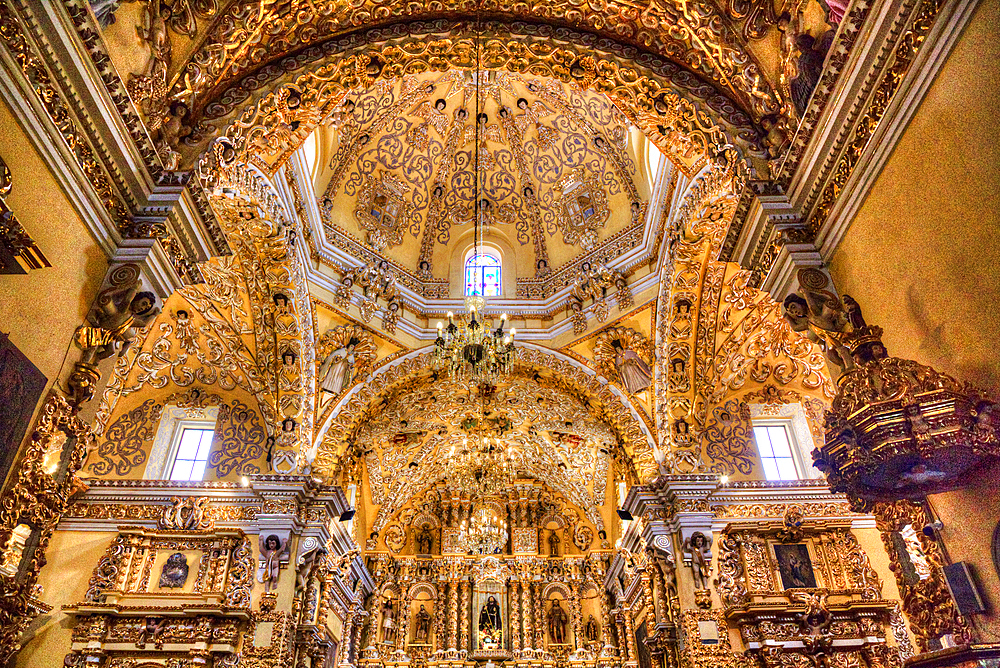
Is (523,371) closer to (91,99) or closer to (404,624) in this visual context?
(404,624)

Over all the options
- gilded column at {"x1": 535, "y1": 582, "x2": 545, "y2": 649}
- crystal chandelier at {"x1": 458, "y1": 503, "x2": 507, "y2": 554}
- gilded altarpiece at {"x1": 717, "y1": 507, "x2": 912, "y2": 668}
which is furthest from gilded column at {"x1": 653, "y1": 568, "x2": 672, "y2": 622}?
gilded column at {"x1": 535, "y1": 582, "x2": 545, "y2": 649}

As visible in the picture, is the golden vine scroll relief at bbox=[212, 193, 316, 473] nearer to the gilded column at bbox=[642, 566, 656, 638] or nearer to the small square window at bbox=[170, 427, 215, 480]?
the small square window at bbox=[170, 427, 215, 480]

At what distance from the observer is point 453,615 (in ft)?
61.2

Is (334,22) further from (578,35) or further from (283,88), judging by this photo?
(578,35)

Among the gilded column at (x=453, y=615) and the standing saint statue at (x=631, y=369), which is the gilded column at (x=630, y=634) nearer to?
the gilded column at (x=453, y=615)

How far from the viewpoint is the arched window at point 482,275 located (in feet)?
49.2

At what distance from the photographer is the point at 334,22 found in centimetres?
A: 781

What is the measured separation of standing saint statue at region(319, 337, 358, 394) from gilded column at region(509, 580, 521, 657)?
31.2 ft

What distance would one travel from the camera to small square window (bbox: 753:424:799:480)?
1237 centimetres

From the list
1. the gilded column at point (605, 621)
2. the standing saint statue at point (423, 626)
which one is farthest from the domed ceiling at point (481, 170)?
the standing saint statue at point (423, 626)

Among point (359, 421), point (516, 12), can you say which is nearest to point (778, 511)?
point (359, 421)

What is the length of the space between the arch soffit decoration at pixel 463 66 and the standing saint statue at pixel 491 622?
593 inches

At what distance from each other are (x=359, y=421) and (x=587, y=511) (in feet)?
28.0

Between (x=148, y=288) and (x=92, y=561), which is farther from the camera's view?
(x=92, y=561)
